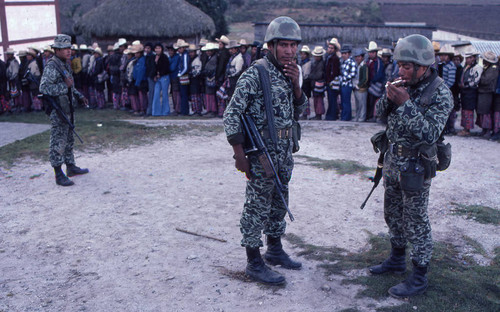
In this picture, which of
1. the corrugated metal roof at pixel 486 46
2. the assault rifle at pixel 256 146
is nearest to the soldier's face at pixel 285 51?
the assault rifle at pixel 256 146

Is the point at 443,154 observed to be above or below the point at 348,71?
below

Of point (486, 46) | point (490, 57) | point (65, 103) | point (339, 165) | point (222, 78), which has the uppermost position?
point (486, 46)

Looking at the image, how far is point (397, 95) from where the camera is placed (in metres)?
3.40

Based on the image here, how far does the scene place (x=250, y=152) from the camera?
3797 millimetres

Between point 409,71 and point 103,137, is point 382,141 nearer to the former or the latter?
point 409,71

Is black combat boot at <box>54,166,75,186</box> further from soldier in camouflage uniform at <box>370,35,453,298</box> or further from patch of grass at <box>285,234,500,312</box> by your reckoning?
soldier in camouflage uniform at <box>370,35,453,298</box>

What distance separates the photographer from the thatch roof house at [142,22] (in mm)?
17172

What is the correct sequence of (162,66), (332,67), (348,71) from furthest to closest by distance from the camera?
(162,66), (332,67), (348,71)

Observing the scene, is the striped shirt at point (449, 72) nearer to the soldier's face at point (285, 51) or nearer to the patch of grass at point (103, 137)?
the patch of grass at point (103, 137)

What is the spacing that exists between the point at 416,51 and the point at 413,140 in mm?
636

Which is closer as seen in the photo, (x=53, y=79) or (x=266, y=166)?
(x=266, y=166)

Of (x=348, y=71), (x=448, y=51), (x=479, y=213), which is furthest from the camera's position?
(x=348, y=71)

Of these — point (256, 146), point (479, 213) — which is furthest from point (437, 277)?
point (479, 213)

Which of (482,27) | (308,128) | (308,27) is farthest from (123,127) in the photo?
(482,27)
